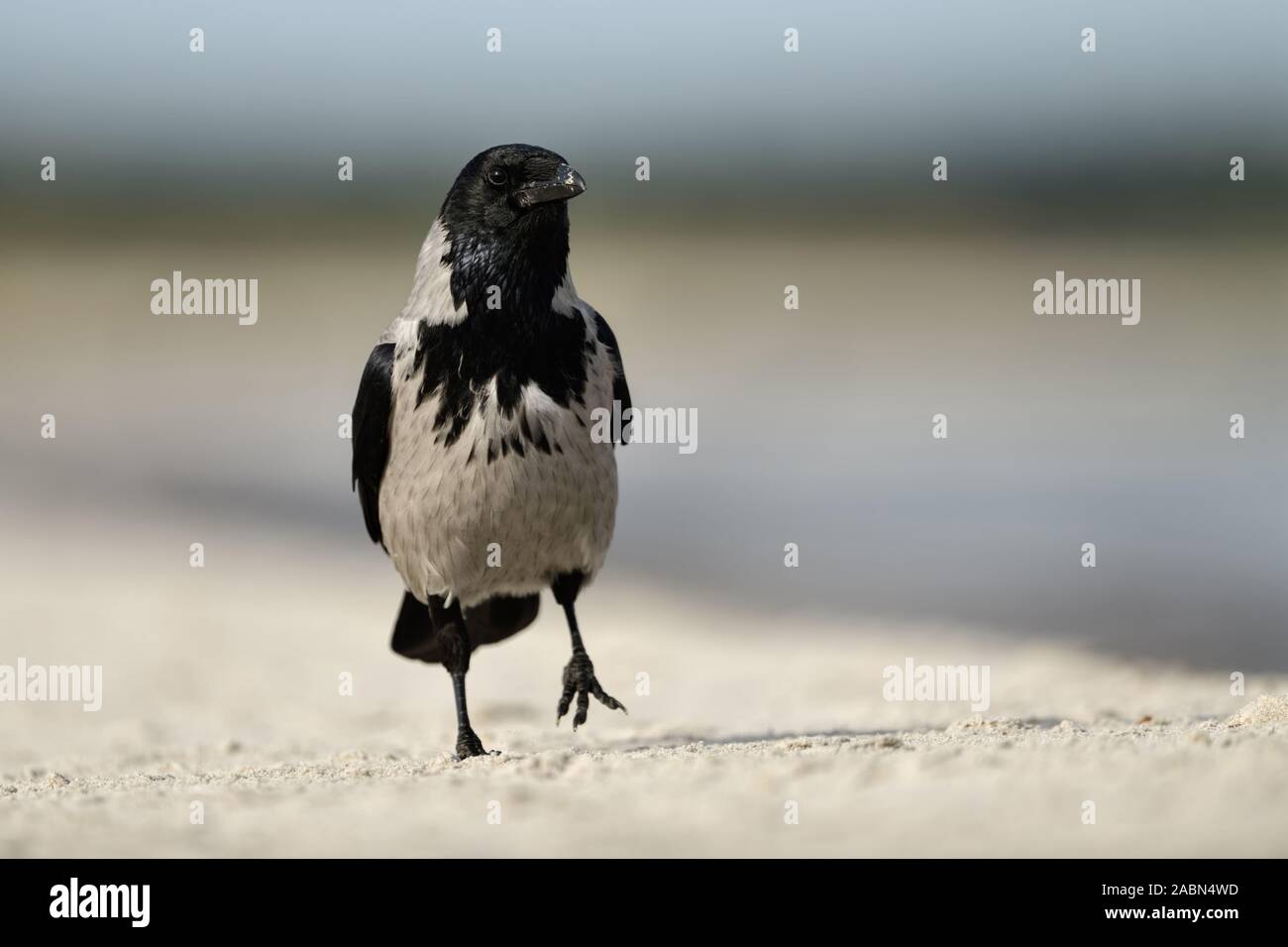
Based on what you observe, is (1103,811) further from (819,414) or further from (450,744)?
(819,414)

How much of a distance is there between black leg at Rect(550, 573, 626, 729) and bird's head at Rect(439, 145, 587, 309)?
1.31 m

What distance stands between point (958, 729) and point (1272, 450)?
32.4ft

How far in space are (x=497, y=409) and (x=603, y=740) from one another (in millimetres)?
1953

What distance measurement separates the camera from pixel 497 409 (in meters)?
6.88

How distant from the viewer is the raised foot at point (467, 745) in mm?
7133

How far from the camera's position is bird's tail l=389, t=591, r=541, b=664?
26.8ft

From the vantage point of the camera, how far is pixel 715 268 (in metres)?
30.1
